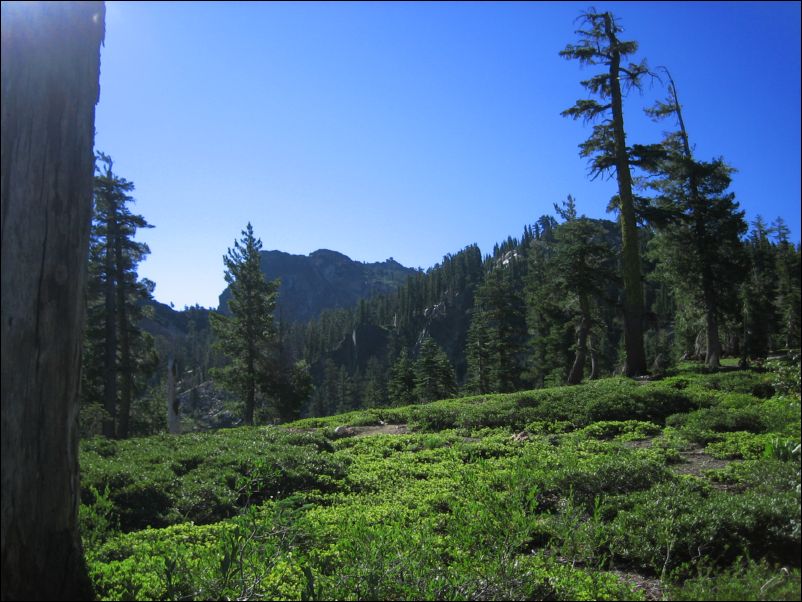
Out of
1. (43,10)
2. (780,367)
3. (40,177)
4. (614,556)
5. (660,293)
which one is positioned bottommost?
(614,556)

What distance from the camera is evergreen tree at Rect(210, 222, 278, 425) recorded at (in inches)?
1117

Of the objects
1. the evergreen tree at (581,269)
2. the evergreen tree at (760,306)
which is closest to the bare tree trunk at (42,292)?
the evergreen tree at (581,269)

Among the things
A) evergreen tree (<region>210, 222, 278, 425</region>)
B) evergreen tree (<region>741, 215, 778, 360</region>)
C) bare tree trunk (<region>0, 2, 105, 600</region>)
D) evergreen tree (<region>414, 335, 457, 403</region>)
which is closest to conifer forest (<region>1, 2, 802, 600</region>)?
bare tree trunk (<region>0, 2, 105, 600</region>)

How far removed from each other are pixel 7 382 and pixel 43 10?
2.35 m

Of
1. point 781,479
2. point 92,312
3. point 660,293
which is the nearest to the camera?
point 781,479

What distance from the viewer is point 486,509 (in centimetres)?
480

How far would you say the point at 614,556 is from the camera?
4.77 meters

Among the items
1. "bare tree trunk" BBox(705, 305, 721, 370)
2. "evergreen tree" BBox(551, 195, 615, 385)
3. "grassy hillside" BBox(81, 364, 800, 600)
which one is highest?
"evergreen tree" BBox(551, 195, 615, 385)

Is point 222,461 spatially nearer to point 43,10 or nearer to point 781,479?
point 43,10

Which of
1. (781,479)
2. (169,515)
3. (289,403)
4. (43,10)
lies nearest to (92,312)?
(289,403)

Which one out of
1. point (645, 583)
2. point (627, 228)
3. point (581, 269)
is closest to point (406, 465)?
point (645, 583)

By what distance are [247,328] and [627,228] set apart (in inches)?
786

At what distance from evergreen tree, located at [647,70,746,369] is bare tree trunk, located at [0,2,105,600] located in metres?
18.3

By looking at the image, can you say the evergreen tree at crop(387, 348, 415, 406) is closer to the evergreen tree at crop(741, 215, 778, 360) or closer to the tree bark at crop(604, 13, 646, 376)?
the evergreen tree at crop(741, 215, 778, 360)
